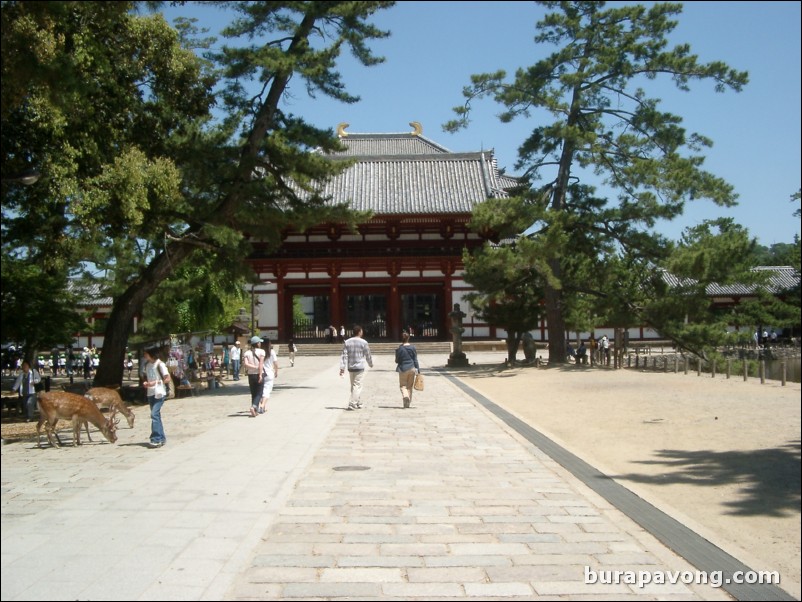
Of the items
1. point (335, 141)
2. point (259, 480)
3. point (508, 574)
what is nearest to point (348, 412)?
point (259, 480)

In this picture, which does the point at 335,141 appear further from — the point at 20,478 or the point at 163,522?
the point at 163,522

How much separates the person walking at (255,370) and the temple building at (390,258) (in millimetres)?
23972

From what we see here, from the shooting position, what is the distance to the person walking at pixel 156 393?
10227 millimetres

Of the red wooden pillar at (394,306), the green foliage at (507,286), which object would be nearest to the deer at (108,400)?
the green foliage at (507,286)

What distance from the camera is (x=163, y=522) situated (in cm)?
600

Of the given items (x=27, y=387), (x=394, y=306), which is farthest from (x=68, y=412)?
(x=394, y=306)

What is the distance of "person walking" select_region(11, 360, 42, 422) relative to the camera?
593 inches

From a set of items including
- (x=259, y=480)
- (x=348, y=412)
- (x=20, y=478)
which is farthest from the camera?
(x=348, y=412)

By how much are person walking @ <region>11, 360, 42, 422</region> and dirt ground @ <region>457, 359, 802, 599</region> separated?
10.0 m

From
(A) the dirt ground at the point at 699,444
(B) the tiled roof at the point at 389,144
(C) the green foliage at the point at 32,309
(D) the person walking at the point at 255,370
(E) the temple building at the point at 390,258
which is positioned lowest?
(A) the dirt ground at the point at 699,444

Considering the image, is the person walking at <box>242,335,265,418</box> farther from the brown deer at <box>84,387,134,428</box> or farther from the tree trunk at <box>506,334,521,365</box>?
the tree trunk at <box>506,334,521,365</box>

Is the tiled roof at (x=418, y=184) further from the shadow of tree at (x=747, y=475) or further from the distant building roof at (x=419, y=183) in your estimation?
the shadow of tree at (x=747, y=475)

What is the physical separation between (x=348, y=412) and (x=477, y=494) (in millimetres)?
6985

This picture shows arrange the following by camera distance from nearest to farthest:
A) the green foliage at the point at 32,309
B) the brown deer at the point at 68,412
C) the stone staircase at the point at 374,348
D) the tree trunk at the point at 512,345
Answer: the brown deer at the point at 68,412 < the green foliage at the point at 32,309 < the tree trunk at the point at 512,345 < the stone staircase at the point at 374,348
